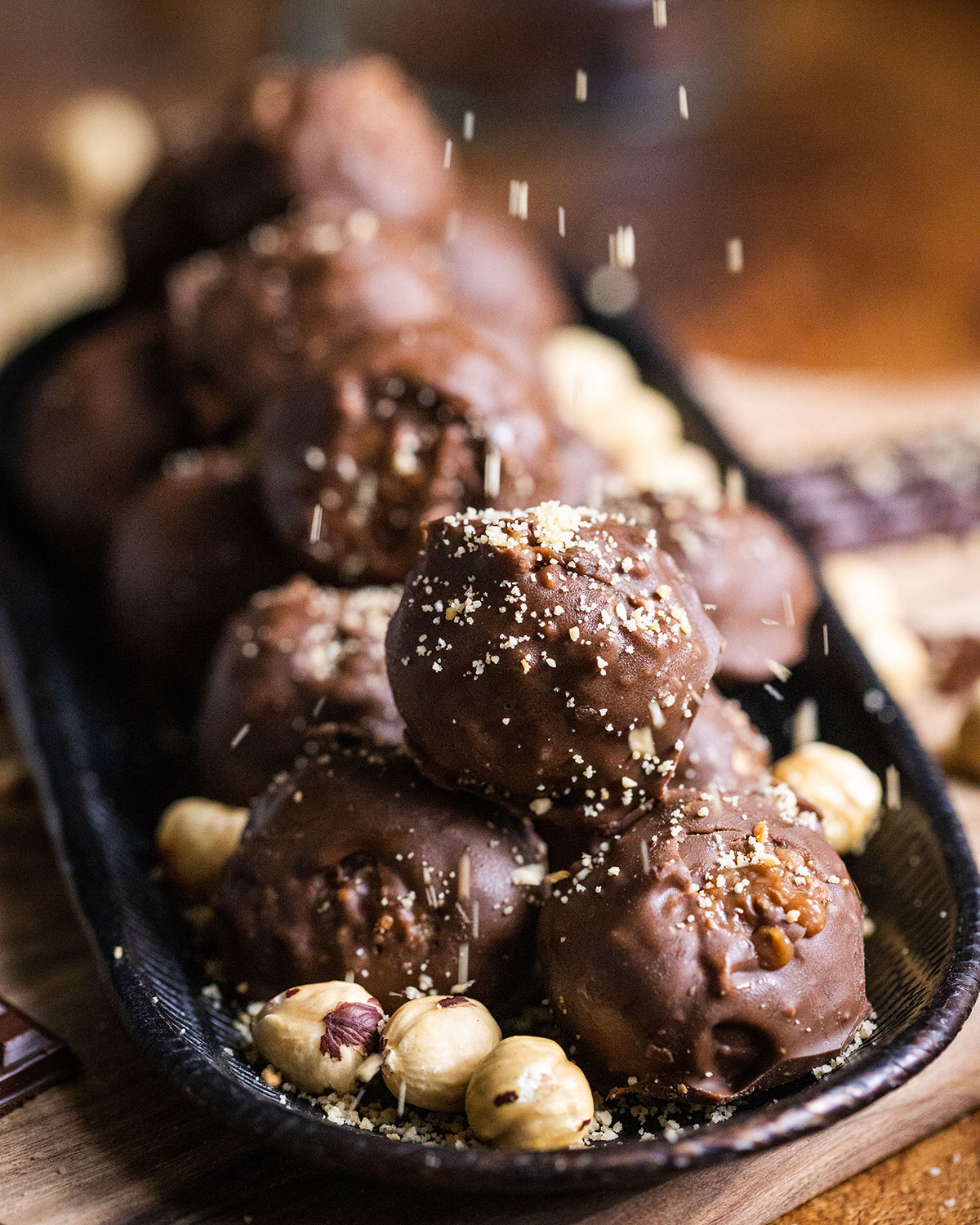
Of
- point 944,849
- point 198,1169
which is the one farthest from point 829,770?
point 198,1169

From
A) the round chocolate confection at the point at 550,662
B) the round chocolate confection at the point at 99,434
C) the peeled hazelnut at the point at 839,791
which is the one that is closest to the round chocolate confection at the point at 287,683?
the round chocolate confection at the point at 550,662

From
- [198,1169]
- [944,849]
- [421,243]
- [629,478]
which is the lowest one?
[198,1169]

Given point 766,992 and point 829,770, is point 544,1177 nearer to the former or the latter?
point 766,992

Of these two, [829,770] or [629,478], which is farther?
[629,478]

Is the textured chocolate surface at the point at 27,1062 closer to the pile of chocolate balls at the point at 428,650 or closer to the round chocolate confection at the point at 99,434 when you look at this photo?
the pile of chocolate balls at the point at 428,650

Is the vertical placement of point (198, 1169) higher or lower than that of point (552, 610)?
lower

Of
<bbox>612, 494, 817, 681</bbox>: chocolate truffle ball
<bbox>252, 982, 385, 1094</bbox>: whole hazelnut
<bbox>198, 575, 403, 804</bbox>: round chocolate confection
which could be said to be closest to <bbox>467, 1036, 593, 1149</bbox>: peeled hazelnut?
<bbox>252, 982, 385, 1094</bbox>: whole hazelnut

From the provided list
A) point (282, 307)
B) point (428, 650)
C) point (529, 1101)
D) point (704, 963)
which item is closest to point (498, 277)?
point (282, 307)
